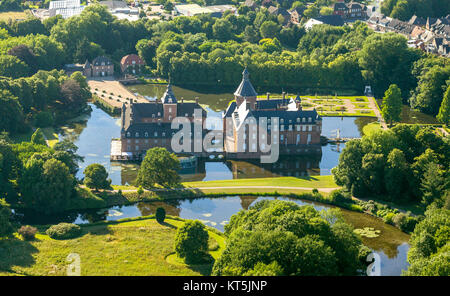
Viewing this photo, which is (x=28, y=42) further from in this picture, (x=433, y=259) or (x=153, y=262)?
(x=433, y=259)

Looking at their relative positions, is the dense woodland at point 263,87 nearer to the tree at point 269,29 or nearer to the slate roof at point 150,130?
the tree at point 269,29

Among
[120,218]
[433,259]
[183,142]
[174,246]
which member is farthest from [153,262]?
[183,142]

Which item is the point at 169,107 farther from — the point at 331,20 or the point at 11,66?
the point at 331,20

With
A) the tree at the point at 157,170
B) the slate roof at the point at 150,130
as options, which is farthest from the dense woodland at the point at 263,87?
the slate roof at the point at 150,130

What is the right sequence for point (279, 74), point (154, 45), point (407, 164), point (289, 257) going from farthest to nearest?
1. point (154, 45)
2. point (279, 74)
3. point (407, 164)
4. point (289, 257)

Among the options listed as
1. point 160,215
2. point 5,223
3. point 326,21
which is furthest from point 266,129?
point 326,21

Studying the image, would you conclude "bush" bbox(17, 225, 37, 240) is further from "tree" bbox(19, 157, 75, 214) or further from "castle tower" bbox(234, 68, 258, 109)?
"castle tower" bbox(234, 68, 258, 109)
